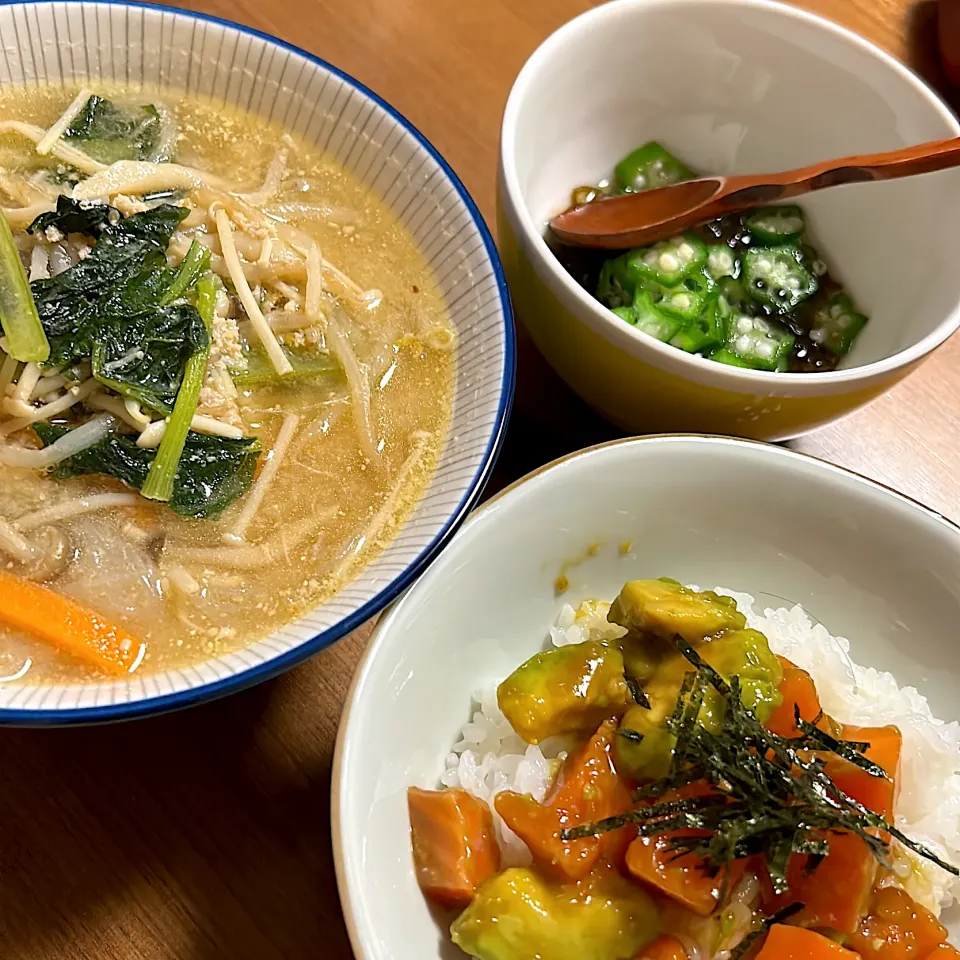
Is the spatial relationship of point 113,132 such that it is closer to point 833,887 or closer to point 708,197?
point 708,197

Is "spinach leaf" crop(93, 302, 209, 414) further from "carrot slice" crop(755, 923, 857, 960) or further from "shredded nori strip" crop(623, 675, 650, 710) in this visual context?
"carrot slice" crop(755, 923, 857, 960)

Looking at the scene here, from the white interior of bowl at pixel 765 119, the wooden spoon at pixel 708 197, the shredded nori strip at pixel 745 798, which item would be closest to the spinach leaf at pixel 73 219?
the white interior of bowl at pixel 765 119

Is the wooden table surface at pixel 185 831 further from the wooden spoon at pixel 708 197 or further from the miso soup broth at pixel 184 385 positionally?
the wooden spoon at pixel 708 197

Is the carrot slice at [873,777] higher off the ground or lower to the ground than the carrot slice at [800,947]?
higher

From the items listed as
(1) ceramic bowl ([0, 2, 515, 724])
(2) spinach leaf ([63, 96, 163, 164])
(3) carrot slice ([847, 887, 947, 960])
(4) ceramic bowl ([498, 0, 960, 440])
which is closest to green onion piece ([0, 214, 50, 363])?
(2) spinach leaf ([63, 96, 163, 164])

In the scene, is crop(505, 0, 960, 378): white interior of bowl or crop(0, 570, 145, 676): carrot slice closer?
crop(0, 570, 145, 676): carrot slice

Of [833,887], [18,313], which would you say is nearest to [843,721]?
[833,887]

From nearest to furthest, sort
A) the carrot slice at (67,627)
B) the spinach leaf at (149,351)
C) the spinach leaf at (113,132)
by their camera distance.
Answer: the carrot slice at (67,627)
the spinach leaf at (149,351)
the spinach leaf at (113,132)

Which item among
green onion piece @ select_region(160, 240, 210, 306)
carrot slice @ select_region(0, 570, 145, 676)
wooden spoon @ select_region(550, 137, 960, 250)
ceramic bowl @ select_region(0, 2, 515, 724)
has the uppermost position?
wooden spoon @ select_region(550, 137, 960, 250)
